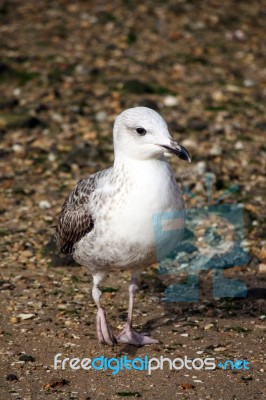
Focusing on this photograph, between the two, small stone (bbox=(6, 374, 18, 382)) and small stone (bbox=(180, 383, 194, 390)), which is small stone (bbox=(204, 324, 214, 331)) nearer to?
small stone (bbox=(180, 383, 194, 390))

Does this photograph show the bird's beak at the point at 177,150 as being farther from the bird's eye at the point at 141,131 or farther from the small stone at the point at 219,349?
the small stone at the point at 219,349

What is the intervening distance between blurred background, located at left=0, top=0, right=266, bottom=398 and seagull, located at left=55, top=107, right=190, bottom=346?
105 cm

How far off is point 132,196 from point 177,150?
0.45 meters

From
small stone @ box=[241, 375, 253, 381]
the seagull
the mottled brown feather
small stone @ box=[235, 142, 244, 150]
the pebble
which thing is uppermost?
the seagull

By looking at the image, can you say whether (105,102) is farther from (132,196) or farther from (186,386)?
(186,386)

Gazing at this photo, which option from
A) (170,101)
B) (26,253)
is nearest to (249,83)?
(170,101)

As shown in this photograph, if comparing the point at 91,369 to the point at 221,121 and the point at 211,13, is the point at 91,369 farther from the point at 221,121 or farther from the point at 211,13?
the point at 211,13

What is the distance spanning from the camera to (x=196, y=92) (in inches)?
484

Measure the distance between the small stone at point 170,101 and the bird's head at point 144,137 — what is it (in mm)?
5697

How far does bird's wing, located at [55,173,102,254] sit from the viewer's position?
6.53 m

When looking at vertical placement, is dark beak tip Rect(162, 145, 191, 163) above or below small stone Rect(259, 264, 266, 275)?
above

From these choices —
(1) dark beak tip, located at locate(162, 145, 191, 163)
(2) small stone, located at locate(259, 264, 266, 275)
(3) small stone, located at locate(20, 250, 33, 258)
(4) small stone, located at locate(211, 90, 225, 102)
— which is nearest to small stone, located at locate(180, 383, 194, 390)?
(1) dark beak tip, located at locate(162, 145, 191, 163)

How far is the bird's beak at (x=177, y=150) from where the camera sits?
5844 mm

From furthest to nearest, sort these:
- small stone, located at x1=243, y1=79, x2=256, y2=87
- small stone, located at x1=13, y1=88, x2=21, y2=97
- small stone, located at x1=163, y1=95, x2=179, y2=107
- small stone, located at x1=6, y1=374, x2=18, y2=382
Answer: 1. small stone, located at x1=243, y1=79, x2=256, y2=87
2. small stone, located at x1=13, y1=88, x2=21, y2=97
3. small stone, located at x1=163, y1=95, x2=179, y2=107
4. small stone, located at x1=6, y1=374, x2=18, y2=382
